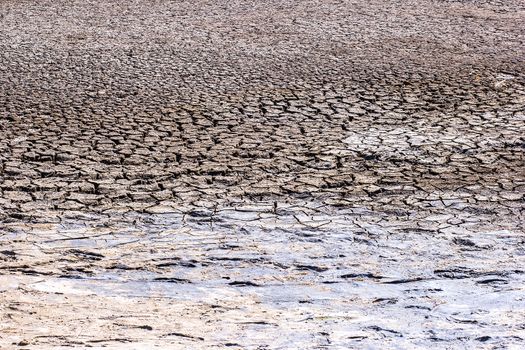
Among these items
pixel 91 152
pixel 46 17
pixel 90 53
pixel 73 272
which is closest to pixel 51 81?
pixel 90 53

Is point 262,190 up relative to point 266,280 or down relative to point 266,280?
up

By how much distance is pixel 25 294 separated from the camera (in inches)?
120

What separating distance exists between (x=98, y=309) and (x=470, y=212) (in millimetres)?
1564

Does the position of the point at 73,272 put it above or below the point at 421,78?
below

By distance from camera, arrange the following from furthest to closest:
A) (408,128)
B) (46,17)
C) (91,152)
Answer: (46,17) → (408,128) → (91,152)

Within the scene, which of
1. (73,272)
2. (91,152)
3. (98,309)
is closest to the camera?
(98,309)

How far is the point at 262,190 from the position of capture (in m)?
3.88

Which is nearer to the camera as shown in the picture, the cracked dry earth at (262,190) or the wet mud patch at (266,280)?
the wet mud patch at (266,280)

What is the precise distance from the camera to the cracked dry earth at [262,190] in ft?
9.64

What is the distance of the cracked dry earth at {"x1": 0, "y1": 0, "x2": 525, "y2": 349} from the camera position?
2.94m

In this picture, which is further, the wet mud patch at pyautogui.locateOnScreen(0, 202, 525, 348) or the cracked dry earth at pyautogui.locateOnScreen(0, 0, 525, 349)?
the cracked dry earth at pyautogui.locateOnScreen(0, 0, 525, 349)

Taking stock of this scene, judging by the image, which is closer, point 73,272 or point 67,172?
point 73,272

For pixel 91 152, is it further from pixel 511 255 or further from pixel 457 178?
pixel 511 255

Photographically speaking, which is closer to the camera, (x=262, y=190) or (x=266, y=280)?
(x=266, y=280)
